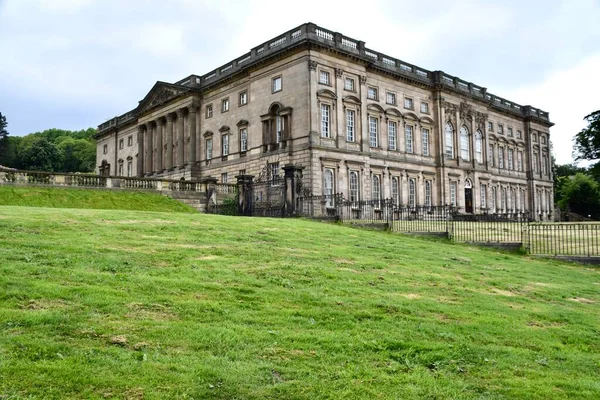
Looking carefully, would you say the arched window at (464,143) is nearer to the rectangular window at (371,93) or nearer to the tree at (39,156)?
the rectangular window at (371,93)

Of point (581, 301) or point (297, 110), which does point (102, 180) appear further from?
point (581, 301)

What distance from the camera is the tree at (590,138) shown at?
55.5 meters

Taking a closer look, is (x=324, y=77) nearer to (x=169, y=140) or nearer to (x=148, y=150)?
(x=169, y=140)

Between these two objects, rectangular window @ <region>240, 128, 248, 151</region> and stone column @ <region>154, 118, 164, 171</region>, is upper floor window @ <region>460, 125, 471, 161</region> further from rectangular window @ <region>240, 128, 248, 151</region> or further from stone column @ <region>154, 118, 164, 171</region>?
stone column @ <region>154, 118, 164, 171</region>

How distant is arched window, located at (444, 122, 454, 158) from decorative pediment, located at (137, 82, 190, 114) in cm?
2593

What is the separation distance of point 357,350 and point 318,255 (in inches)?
262

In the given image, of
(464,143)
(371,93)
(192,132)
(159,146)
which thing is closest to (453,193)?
(464,143)

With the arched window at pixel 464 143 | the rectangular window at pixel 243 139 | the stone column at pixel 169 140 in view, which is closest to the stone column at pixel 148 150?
the stone column at pixel 169 140

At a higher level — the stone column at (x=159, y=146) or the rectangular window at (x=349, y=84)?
the rectangular window at (x=349, y=84)

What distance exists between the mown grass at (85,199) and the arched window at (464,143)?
32125mm

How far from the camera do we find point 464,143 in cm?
5362

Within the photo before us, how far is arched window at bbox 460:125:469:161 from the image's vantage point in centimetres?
5312

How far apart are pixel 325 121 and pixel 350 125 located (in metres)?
2.92

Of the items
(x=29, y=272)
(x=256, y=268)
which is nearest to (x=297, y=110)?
(x=256, y=268)
